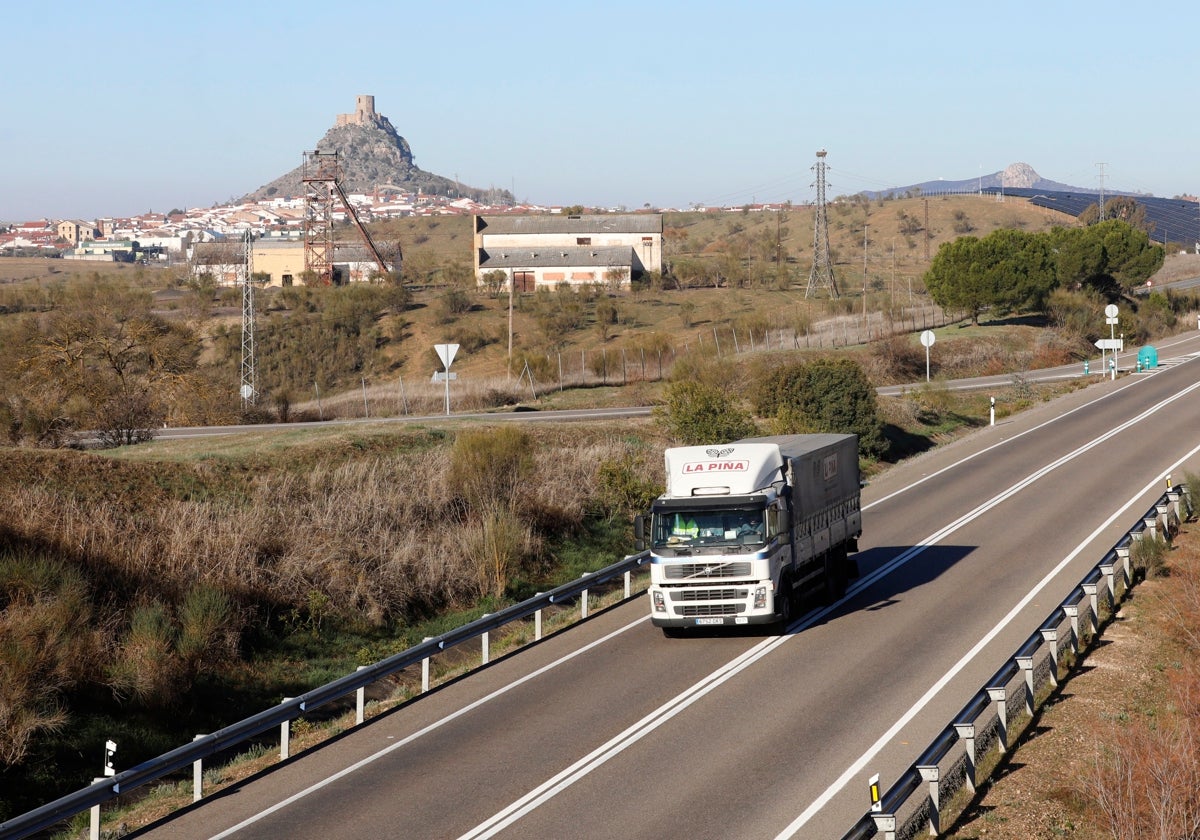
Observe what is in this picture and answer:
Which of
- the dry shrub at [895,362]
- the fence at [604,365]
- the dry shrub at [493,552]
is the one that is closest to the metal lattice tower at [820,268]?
the fence at [604,365]

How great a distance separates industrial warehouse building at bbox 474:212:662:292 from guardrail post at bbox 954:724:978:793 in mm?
101939

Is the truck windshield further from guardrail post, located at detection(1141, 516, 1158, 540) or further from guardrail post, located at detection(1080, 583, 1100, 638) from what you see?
guardrail post, located at detection(1141, 516, 1158, 540)

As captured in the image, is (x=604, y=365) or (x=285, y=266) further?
(x=285, y=266)

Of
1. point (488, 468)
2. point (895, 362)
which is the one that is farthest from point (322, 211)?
point (488, 468)

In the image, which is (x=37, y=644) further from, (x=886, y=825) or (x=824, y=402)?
(x=824, y=402)

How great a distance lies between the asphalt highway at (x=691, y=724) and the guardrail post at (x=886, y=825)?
1.38 meters

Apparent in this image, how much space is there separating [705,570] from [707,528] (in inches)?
29.6

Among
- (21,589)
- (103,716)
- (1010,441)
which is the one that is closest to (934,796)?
(103,716)

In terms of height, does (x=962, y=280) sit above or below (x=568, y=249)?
below

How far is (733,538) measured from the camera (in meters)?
19.2

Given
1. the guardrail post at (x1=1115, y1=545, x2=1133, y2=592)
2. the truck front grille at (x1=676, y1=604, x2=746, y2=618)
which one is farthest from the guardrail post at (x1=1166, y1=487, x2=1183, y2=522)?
the truck front grille at (x1=676, y1=604, x2=746, y2=618)

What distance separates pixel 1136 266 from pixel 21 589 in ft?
276

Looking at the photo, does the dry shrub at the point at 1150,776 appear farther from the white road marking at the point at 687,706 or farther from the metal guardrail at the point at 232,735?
the metal guardrail at the point at 232,735

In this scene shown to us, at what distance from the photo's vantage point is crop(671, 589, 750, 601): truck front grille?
18.9 m
